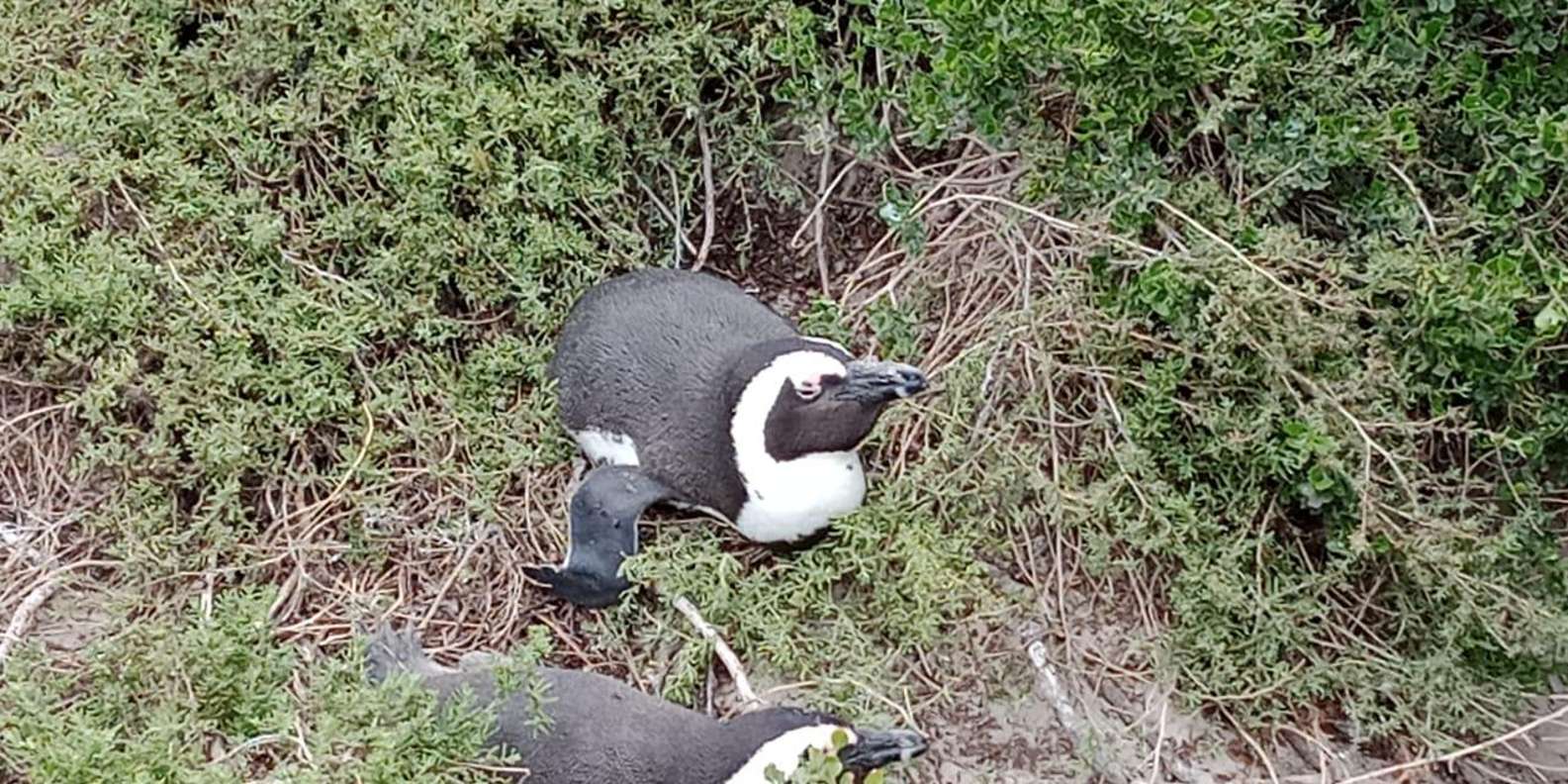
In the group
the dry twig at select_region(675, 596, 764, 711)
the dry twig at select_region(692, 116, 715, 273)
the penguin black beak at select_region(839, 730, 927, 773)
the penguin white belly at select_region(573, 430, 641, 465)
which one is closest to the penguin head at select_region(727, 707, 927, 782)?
the penguin black beak at select_region(839, 730, 927, 773)

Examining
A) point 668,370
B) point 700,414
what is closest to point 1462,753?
point 700,414

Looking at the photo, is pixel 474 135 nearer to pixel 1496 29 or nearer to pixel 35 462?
pixel 35 462

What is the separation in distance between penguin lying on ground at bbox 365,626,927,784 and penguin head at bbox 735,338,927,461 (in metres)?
0.57

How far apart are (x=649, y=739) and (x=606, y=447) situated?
75cm

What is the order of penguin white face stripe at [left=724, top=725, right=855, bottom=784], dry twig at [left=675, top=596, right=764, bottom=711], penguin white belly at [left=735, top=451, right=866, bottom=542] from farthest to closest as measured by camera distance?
penguin white belly at [left=735, top=451, right=866, bottom=542] → dry twig at [left=675, top=596, right=764, bottom=711] → penguin white face stripe at [left=724, top=725, right=855, bottom=784]

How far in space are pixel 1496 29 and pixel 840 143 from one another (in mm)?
1377

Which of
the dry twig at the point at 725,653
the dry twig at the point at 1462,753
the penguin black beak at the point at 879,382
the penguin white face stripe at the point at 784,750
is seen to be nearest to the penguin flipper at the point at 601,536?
the dry twig at the point at 725,653

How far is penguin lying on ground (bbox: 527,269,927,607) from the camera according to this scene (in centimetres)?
304

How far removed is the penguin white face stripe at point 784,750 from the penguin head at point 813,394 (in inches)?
24.7

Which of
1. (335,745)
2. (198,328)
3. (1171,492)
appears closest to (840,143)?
(1171,492)

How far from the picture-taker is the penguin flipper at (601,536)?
10.2 ft

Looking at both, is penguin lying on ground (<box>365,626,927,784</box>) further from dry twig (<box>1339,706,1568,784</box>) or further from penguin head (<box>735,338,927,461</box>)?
dry twig (<box>1339,706,1568,784</box>)

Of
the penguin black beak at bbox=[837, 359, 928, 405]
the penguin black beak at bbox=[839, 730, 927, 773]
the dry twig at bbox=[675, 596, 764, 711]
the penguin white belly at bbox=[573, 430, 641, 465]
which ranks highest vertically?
the penguin black beak at bbox=[837, 359, 928, 405]

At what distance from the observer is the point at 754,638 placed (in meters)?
2.99
